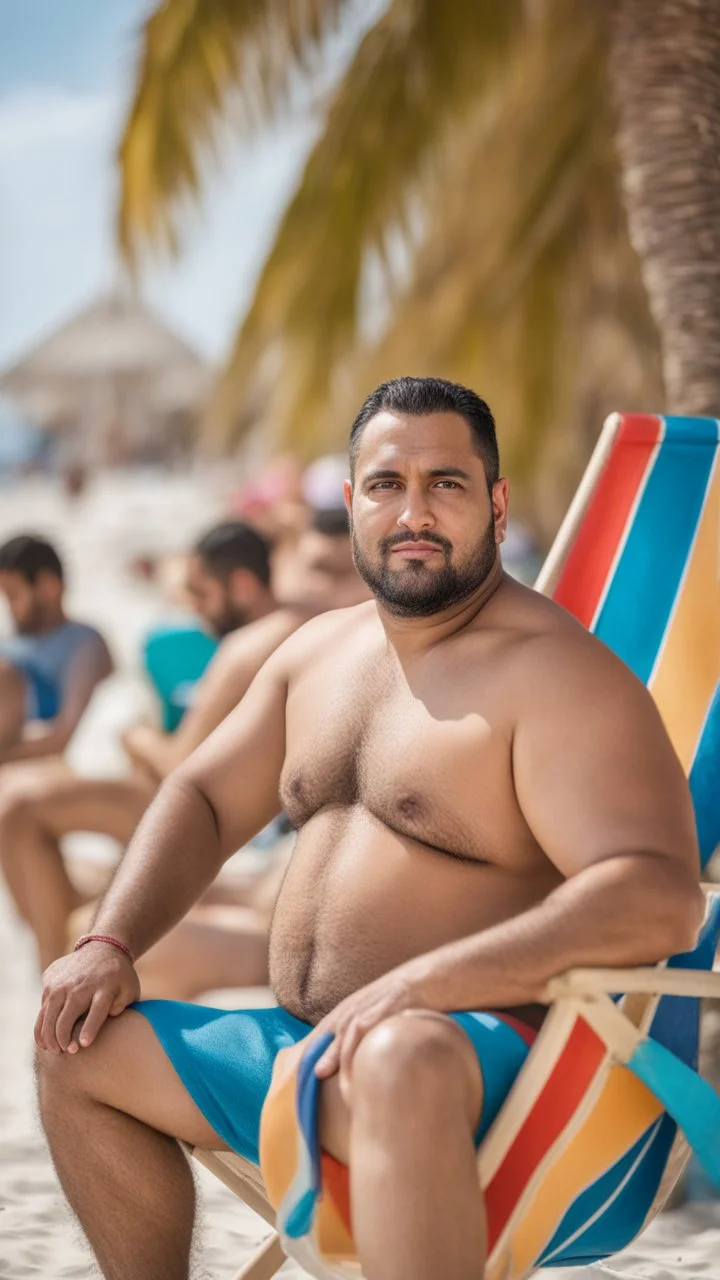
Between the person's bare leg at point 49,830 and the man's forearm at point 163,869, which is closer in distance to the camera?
the man's forearm at point 163,869

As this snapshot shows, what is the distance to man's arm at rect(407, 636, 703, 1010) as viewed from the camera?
1.90 metres

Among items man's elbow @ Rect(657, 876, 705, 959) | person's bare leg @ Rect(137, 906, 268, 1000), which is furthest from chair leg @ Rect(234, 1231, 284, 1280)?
person's bare leg @ Rect(137, 906, 268, 1000)

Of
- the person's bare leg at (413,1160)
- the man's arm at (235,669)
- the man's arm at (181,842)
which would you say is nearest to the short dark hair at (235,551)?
the man's arm at (235,669)

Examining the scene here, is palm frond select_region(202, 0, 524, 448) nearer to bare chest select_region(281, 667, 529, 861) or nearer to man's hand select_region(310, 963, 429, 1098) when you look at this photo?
bare chest select_region(281, 667, 529, 861)

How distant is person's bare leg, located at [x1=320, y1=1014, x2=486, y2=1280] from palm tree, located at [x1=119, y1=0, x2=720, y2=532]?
108 inches

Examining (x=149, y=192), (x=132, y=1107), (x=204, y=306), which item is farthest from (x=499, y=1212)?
(x=204, y=306)

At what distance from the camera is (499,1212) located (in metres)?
1.94

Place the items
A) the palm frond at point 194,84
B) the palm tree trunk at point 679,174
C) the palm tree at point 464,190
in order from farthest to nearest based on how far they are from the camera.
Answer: the palm frond at point 194,84
the palm tree at point 464,190
the palm tree trunk at point 679,174

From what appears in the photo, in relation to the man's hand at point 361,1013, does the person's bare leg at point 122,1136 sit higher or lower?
lower

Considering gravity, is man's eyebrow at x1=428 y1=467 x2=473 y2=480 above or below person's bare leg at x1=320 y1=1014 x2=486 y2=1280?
above

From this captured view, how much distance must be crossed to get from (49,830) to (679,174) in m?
2.74

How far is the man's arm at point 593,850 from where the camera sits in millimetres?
1896

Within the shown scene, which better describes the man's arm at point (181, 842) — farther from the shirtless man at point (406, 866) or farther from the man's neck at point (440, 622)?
the man's neck at point (440, 622)

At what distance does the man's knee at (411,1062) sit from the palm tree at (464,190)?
268cm
